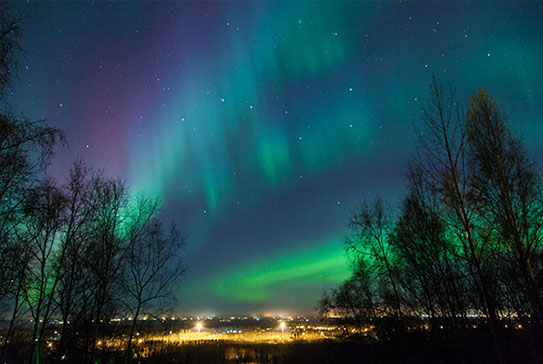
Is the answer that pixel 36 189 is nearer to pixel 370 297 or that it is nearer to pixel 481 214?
pixel 481 214

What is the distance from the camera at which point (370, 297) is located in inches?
755

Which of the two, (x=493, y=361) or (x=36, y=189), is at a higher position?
(x=36, y=189)

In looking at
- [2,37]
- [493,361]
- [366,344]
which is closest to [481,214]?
[493,361]

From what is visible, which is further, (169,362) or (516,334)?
(169,362)

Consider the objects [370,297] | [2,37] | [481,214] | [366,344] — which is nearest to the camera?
[2,37]

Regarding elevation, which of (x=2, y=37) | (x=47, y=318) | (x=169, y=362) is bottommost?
(x=169, y=362)

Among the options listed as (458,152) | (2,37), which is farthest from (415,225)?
→ (2,37)

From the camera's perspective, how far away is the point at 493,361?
1012 centimetres

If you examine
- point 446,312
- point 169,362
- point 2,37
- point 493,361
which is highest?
point 2,37

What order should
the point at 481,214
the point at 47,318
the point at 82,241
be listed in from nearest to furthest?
the point at 481,214
the point at 47,318
the point at 82,241

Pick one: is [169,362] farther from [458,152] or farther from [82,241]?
[458,152]

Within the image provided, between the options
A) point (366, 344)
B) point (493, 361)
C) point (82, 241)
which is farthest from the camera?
point (366, 344)

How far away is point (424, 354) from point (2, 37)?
1800cm

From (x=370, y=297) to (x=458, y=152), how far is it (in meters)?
14.9
